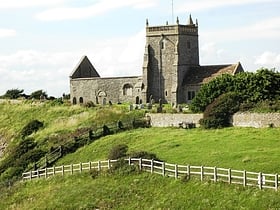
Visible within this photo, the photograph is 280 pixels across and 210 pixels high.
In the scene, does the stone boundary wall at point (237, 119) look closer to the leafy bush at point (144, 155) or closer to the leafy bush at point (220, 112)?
the leafy bush at point (220, 112)

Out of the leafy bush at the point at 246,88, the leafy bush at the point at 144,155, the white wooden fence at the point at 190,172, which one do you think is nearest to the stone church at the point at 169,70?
the leafy bush at the point at 246,88

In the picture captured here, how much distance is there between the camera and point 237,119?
211ft

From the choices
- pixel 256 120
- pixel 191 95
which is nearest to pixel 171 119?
pixel 256 120

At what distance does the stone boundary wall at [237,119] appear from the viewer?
203 feet

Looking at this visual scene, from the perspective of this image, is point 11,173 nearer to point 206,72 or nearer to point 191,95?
point 191,95

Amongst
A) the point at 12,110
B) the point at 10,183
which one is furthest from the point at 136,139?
the point at 12,110

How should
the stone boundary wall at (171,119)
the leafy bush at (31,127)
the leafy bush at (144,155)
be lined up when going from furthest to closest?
the leafy bush at (31,127)
the stone boundary wall at (171,119)
the leafy bush at (144,155)

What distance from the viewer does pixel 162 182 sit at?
47188mm

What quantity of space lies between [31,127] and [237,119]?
28.6 metres

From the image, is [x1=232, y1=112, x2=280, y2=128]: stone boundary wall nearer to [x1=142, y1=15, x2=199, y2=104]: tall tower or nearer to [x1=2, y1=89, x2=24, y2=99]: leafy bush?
[x1=142, y1=15, x2=199, y2=104]: tall tower

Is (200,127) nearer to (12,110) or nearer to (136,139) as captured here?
(136,139)

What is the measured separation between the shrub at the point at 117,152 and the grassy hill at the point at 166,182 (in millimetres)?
1271

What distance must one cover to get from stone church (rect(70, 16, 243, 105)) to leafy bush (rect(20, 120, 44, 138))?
1469cm

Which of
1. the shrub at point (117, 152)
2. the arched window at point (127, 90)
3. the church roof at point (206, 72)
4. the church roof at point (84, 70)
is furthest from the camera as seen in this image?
the church roof at point (84, 70)
